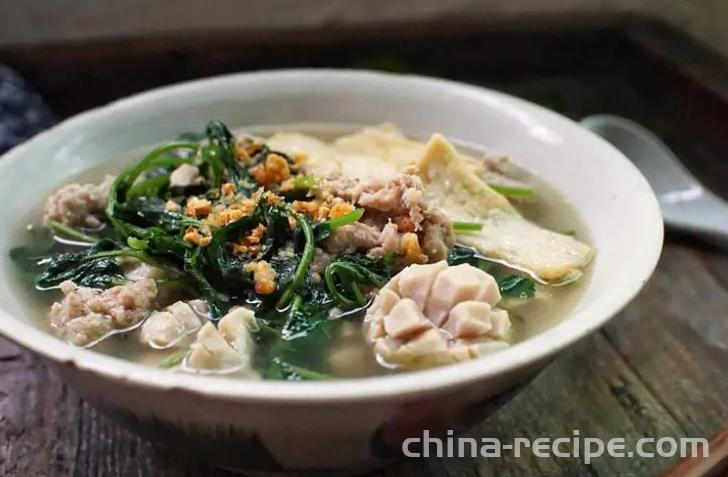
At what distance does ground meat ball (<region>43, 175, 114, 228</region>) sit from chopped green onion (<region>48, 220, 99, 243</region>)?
0.04 ft

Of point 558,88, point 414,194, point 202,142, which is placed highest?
point 414,194

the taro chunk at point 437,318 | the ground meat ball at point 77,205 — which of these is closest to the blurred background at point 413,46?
the ground meat ball at point 77,205

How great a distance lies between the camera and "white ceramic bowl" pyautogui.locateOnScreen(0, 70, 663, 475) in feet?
3.13

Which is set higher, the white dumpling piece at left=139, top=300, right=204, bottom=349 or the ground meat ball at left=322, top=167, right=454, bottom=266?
the ground meat ball at left=322, top=167, right=454, bottom=266

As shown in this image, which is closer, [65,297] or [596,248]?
[65,297]

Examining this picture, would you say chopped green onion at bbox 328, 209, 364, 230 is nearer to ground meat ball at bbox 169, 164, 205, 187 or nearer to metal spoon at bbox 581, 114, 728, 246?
ground meat ball at bbox 169, 164, 205, 187

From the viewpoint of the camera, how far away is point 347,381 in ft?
3.21

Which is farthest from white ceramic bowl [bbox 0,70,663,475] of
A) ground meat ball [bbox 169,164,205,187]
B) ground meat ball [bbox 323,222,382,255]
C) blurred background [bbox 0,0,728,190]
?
blurred background [bbox 0,0,728,190]

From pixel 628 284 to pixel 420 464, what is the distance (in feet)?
1.36

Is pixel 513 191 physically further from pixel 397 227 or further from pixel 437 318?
pixel 437 318

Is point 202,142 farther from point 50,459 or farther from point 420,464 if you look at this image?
point 420,464

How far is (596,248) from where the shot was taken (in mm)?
1441

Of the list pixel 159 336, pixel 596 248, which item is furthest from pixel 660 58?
pixel 159 336

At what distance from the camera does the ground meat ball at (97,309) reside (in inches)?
48.6
